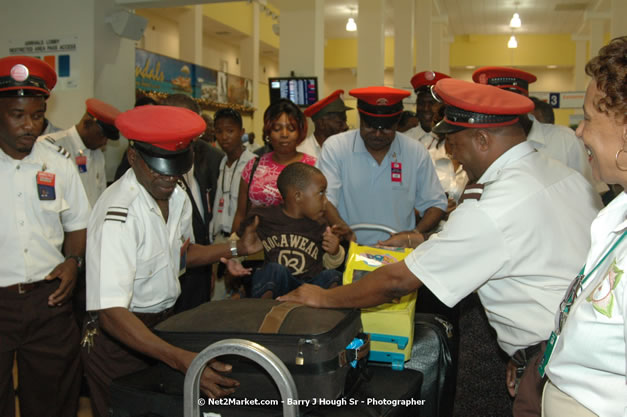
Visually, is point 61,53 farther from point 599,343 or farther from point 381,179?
point 599,343

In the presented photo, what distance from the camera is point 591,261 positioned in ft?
4.42

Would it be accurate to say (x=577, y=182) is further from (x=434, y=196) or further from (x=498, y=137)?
(x=434, y=196)

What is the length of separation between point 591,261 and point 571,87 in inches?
915

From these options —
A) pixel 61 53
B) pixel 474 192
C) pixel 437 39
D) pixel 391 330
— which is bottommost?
pixel 391 330

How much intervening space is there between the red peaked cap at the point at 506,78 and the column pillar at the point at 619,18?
266 inches

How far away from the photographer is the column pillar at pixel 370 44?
1008 centimetres

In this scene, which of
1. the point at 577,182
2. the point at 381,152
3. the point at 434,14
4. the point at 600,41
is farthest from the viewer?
the point at 434,14

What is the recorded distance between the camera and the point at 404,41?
11547mm

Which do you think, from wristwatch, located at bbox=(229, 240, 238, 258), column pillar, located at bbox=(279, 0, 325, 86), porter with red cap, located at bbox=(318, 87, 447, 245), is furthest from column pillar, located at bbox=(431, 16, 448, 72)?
wristwatch, located at bbox=(229, 240, 238, 258)

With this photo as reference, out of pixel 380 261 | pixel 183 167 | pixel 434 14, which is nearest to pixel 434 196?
pixel 380 261

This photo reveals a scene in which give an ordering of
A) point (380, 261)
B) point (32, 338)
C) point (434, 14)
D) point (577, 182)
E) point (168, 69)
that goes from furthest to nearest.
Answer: point (434, 14) < point (168, 69) < point (32, 338) < point (380, 261) < point (577, 182)

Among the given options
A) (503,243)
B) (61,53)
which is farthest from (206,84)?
(503,243)

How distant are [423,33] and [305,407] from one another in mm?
12785

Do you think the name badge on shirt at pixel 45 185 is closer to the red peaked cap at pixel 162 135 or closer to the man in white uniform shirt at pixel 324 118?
the red peaked cap at pixel 162 135
